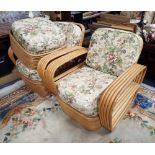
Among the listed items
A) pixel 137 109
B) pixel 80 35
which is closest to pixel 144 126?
pixel 137 109

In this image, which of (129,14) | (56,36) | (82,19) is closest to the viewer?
(56,36)

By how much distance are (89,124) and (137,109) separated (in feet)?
2.14

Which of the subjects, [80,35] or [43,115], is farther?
[80,35]

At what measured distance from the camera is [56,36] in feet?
6.52

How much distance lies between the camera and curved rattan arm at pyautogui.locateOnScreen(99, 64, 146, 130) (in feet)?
4.29

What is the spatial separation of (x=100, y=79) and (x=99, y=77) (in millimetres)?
41

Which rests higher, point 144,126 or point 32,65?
point 32,65

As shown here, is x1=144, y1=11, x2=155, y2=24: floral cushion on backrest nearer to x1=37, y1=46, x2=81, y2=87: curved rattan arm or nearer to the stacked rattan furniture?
the stacked rattan furniture

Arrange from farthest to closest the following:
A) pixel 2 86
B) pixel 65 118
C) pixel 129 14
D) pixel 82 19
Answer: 1. pixel 82 19
2. pixel 129 14
3. pixel 2 86
4. pixel 65 118

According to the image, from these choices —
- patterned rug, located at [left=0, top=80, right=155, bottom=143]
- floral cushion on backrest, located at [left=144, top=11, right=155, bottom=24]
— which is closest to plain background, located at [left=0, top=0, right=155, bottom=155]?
patterned rug, located at [left=0, top=80, right=155, bottom=143]

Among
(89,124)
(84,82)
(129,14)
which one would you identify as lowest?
(89,124)

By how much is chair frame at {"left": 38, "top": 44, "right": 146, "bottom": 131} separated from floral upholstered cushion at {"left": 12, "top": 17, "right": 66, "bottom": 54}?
17cm

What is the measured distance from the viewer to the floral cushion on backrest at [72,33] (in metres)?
2.10
